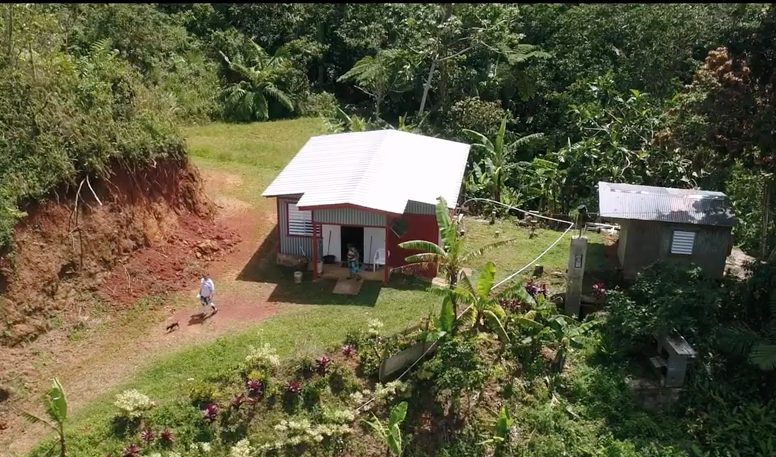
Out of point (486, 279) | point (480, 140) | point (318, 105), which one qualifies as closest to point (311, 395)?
point (486, 279)

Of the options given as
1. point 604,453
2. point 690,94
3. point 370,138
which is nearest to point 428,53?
point 370,138

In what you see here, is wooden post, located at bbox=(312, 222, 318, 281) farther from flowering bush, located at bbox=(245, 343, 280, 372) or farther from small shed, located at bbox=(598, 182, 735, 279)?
small shed, located at bbox=(598, 182, 735, 279)

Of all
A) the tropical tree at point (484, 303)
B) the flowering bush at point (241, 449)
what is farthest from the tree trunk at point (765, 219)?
the flowering bush at point (241, 449)

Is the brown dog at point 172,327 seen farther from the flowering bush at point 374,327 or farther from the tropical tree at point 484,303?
the tropical tree at point 484,303

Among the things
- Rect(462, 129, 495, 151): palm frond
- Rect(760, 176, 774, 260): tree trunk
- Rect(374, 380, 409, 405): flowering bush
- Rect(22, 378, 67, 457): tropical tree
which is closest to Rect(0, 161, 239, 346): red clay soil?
Rect(22, 378, 67, 457): tropical tree

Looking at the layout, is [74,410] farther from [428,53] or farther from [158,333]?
[428,53]

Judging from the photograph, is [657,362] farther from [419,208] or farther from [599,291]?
[419,208]
